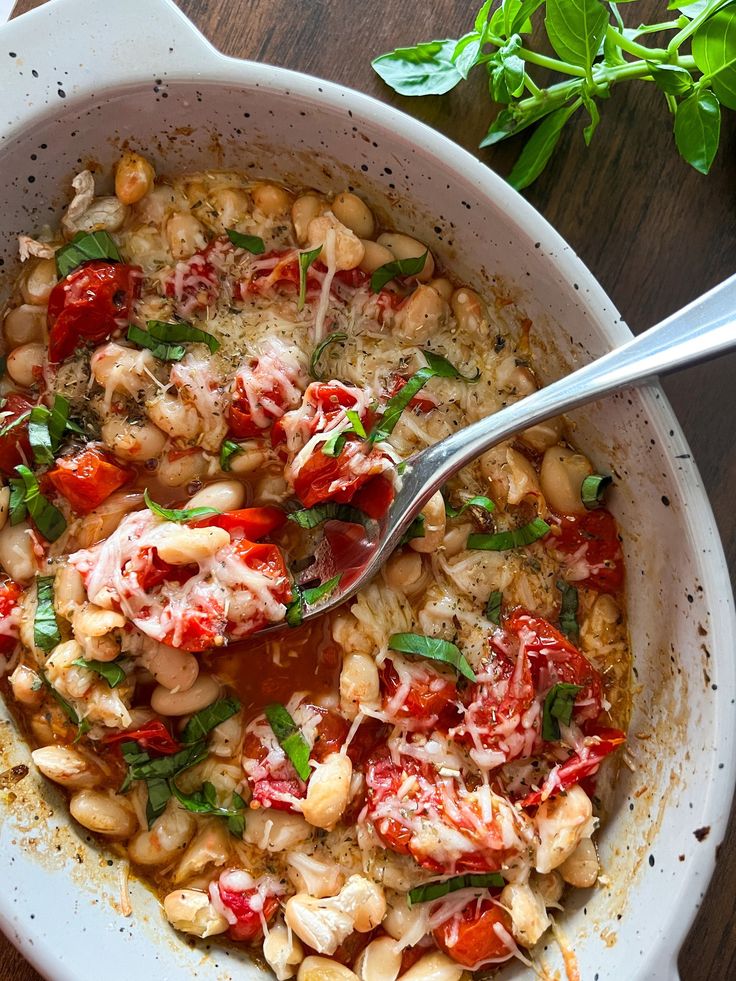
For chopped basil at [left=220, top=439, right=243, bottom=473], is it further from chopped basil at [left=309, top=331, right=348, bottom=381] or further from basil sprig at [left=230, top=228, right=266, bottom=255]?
basil sprig at [left=230, top=228, right=266, bottom=255]

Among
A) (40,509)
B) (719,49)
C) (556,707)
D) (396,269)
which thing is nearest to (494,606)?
(556,707)

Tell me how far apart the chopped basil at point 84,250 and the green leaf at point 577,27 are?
121 cm

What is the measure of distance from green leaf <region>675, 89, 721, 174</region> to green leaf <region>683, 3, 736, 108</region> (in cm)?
4

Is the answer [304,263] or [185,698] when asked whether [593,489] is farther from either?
[185,698]

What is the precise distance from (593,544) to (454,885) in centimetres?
92

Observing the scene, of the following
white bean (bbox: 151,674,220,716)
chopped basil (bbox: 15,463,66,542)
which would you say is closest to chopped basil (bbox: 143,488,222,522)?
chopped basil (bbox: 15,463,66,542)

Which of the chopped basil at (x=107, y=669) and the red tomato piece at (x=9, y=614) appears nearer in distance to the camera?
the chopped basil at (x=107, y=669)

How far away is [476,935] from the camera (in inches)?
89.7

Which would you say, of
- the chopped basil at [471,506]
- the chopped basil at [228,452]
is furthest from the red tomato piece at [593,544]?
the chopped basil at [228,452]

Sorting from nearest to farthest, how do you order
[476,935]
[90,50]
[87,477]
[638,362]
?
[638,362] → [90,50] → [476,935] → [87,477]

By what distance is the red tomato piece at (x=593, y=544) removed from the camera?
2387 millimetres

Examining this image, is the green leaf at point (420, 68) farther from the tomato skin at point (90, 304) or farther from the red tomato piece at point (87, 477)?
the red tomato piece at point (87, 477)

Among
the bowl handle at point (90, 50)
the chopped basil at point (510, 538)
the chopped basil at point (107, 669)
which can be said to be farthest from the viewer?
the chopped basil at point (510, 538)

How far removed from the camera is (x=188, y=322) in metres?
2.43
